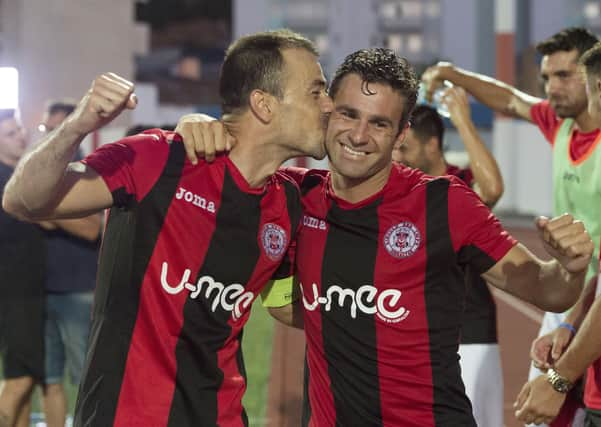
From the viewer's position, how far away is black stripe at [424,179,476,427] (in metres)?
3.21

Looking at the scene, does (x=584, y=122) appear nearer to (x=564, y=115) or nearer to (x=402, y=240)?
(x=564, y=115)

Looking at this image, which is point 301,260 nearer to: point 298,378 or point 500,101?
point 500,101

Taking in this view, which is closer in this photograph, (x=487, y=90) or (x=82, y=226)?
(x=487, y=90)

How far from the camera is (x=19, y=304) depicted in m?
6.09

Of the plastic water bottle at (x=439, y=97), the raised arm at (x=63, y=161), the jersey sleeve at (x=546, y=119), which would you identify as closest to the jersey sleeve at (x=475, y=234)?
the raised arm at (x=63, y=161)

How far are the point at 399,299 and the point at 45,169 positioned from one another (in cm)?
123

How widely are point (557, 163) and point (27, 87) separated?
110 feet

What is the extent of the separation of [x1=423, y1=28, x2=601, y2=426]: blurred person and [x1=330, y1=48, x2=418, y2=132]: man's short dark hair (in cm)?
123

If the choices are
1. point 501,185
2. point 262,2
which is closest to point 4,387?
point 501,185

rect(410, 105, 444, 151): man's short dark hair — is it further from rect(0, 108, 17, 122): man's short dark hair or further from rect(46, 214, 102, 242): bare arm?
rect(0, 108, 17, 122): man's short dark hair

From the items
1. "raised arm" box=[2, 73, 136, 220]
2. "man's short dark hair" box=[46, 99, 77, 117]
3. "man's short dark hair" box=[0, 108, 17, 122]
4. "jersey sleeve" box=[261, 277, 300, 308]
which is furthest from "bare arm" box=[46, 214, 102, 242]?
"raised arm" box=[2, 73, 136, 220]

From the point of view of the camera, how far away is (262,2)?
3959cm

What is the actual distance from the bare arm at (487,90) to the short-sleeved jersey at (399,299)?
1.95m

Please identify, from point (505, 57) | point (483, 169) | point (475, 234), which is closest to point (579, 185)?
point (483, 169)
